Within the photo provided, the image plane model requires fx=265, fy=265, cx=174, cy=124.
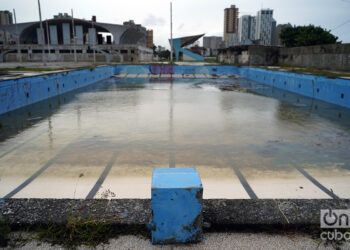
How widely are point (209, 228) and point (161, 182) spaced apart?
3.04ft

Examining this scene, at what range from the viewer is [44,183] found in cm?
511

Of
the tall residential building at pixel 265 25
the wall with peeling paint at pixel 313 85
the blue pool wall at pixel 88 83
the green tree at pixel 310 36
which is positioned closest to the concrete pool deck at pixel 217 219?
the blue pool wall at pixel 88 83

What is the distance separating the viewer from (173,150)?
6926 mm

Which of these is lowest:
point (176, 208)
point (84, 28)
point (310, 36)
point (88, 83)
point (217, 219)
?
point (217, 219)

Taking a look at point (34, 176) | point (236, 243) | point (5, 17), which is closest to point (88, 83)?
point (34, 176)

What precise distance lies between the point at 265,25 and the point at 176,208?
8014 inches

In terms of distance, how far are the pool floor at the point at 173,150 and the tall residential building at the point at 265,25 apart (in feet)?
608

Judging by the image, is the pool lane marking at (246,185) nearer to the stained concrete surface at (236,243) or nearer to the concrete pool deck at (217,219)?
the concrete pool deck at (217,219)

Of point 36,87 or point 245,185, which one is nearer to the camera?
point 245,185

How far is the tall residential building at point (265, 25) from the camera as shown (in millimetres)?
179125

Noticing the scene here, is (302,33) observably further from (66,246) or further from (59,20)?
(59,20)

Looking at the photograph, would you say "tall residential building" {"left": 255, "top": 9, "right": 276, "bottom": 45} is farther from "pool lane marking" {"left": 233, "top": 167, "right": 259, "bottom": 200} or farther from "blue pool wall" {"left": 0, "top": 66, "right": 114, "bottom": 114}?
"pool lane marking" {"left": 233, "top": 167, "right": 259, "bottom": 200}

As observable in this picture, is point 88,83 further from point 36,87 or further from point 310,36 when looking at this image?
point 310,36

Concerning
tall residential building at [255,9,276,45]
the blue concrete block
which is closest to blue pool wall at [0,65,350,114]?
the blue concrete block
